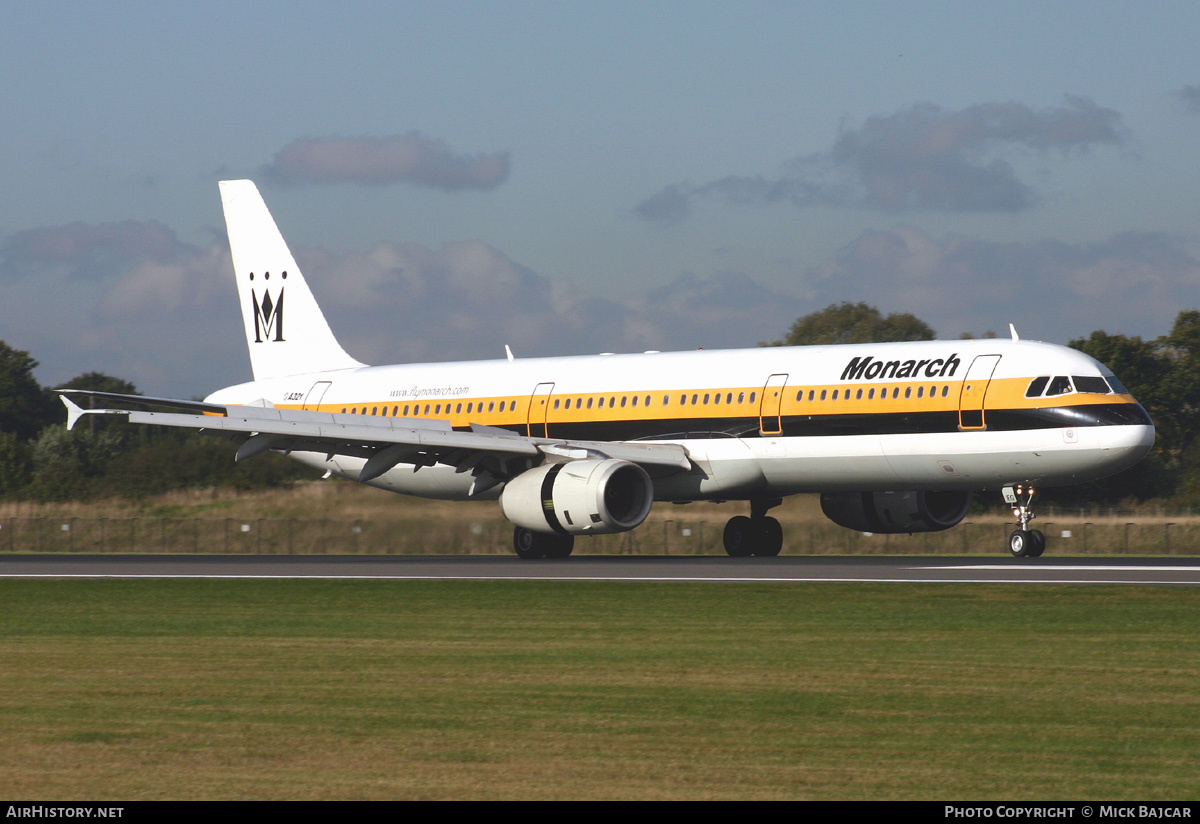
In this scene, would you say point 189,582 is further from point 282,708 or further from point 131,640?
point 282,708

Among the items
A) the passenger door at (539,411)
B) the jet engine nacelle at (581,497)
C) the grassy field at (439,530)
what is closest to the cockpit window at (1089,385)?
the jet engine nacelle at (581,497)

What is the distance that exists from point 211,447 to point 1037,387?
24523mm

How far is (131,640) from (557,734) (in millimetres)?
7704

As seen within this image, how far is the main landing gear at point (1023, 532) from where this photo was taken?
3203 cm

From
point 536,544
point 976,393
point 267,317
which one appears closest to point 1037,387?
point 976,393

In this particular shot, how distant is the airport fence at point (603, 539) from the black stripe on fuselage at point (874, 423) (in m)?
5.08

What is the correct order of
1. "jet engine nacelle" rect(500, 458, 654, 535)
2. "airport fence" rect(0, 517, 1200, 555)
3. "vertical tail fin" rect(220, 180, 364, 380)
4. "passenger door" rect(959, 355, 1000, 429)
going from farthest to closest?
"vertical tail fin" rect(220, 180, 364, 380)
"airport fence" rect(0, 517, 1200, 555)
"jet engine nacelle" rect(500, 458, 654, 535)
"passenger door" rect(959, 355, 1000, 429)

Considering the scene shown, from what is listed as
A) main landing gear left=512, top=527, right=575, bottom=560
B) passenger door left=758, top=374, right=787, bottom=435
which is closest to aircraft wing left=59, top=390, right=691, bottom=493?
main landing gear left=512, top=527, right=575, bottom=560

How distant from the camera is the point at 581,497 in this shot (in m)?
32.2

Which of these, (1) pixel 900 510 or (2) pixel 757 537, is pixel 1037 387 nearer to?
(1) pixel 900 510

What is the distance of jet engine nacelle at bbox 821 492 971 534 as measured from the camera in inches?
1411

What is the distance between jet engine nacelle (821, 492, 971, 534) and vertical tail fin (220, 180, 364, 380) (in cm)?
1456

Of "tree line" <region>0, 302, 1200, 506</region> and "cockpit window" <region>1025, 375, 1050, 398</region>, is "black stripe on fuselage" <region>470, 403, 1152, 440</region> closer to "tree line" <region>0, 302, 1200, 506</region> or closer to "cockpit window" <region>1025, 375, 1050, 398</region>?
"cockpit window" <region>1025, 375, 1050, 398</region>

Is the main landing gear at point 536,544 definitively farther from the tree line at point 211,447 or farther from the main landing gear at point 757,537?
the tree line at point 211,447
